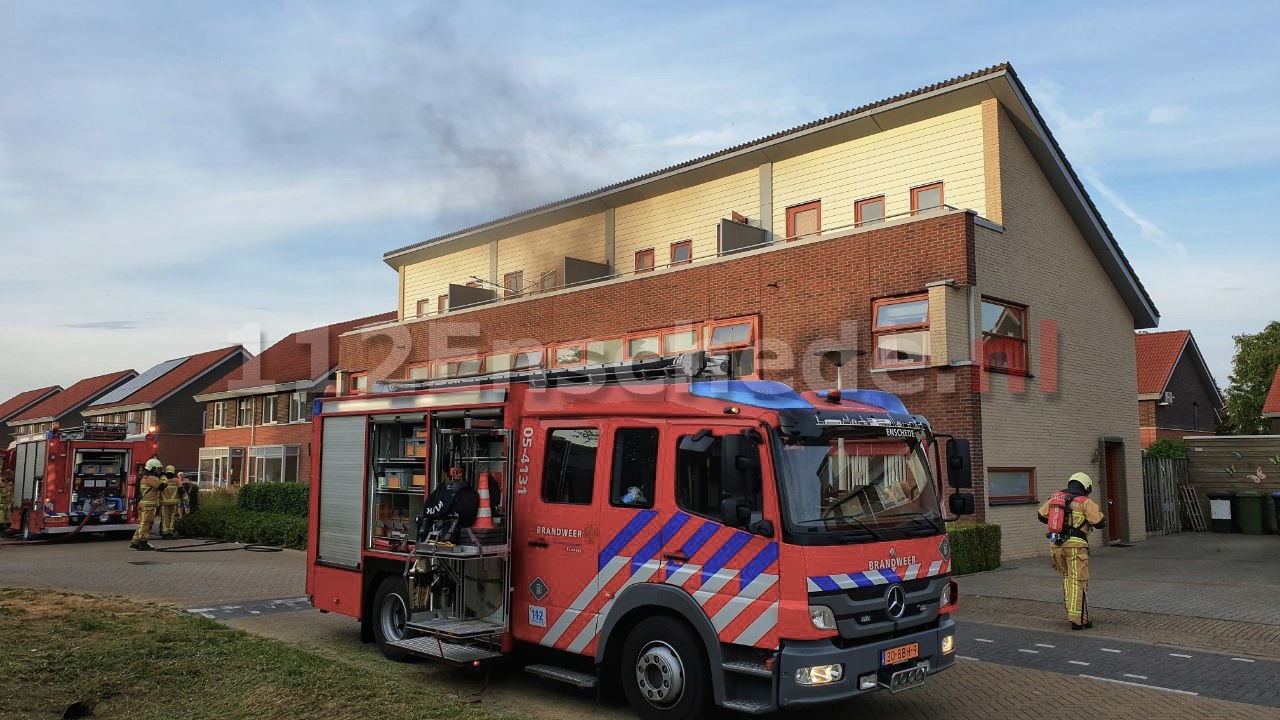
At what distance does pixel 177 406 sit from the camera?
53688 mm

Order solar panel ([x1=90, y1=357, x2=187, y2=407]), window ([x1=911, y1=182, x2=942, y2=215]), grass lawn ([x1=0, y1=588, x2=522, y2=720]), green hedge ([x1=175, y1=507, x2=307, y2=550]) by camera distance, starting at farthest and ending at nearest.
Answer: solar panel ([x1=90, y1=357, x2=187, y2=407]) < green hedge ([x1=175, y1=507, x2=307, y2=550]) < window ([x1=911, y1=182, x2=942, y2=215]) < grass lawn ([x1=0, y1=588, x2=522, y2=720])

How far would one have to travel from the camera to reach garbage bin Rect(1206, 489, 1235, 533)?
2209cm

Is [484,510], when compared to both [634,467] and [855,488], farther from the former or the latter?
[855,488]

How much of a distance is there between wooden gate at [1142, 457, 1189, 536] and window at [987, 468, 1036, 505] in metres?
5.72

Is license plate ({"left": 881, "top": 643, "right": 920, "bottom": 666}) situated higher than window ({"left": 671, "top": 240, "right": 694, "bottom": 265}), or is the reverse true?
window ({"left": 671, "top": 240, "right": 694, "bottom": 265})

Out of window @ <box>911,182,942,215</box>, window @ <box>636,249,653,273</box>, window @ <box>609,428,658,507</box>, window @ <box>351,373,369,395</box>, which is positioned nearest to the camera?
window @ <box>609,428,658,507</box>

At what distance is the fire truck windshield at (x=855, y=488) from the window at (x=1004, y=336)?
9602 millimetres

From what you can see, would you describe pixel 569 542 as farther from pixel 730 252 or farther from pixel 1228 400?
pixel 1228 400

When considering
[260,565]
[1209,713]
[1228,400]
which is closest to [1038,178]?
[1209,713]

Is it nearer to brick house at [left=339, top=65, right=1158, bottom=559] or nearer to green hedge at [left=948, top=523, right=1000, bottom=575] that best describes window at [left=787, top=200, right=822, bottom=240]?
brick house at [left=339, top=65, right=1158, bottom=559]

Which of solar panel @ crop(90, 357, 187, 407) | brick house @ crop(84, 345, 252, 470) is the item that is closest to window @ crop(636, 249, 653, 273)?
brick house @ crop(84, 345, 252, 470)

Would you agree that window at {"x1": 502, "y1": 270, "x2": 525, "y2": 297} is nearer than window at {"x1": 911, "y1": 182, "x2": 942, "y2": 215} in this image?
No

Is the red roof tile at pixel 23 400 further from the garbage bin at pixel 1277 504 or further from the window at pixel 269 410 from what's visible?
the garbage bin at pixel 1277 504

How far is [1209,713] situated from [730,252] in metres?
13.4
